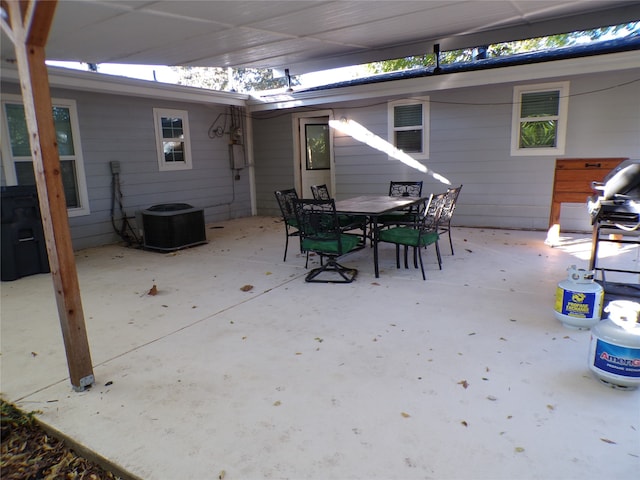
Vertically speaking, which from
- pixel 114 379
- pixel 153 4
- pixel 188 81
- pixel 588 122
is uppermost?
pixel 188 81

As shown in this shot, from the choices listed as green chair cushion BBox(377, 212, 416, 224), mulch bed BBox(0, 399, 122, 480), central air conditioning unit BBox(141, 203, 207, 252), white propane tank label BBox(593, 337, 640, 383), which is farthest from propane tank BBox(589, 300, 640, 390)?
central air conditioning unit BBox(141, 203, 207, 252)

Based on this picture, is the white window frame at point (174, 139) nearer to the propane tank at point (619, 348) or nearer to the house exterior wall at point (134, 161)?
the house exterior wall at point (134, 161)

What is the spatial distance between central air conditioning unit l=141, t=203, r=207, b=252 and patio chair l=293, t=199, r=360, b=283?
242cm

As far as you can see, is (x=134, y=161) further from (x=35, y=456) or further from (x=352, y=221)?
(x=35, y=456)

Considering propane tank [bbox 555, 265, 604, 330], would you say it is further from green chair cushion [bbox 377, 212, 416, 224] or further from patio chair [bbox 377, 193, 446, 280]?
green chair cushion [bbox 377, 212, 416, 224]

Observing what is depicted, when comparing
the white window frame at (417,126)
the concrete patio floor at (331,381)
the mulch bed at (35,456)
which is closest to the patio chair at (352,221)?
the concrete patio floor at (331,381)

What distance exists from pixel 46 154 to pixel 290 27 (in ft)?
9.15

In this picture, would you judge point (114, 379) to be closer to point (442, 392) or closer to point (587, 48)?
point (442, 392)

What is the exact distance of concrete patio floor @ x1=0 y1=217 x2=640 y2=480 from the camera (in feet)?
5.88

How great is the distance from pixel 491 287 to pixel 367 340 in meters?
1.68

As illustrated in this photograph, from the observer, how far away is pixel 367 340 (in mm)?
2934

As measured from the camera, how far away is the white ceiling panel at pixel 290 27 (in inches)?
134

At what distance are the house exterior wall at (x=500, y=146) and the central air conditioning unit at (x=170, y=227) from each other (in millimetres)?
3415

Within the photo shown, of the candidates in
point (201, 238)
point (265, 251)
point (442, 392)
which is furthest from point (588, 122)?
point (201, 238)
